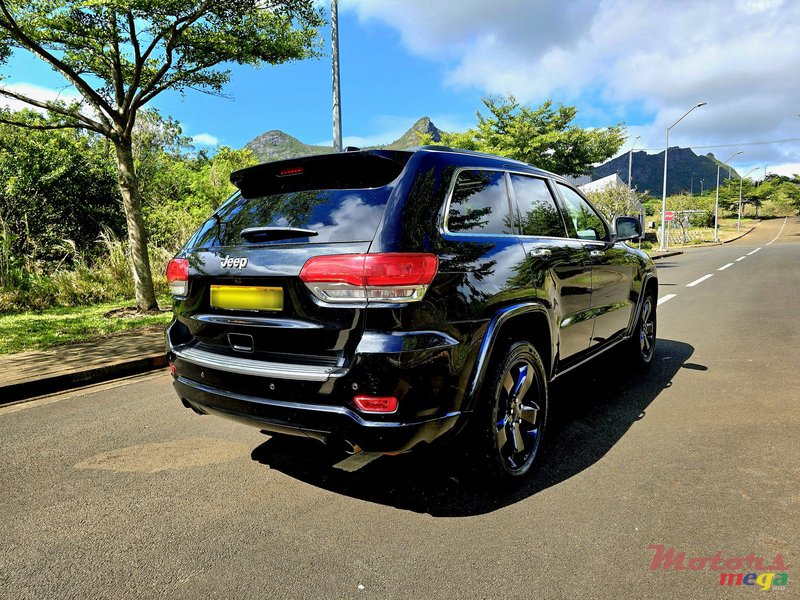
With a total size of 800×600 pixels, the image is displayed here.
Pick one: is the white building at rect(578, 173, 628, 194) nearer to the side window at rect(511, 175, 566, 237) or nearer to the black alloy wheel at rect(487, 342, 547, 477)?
the side window at rect(511, 175, 566, 237)

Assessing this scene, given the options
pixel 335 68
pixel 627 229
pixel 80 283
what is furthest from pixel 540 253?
pixel 80 283

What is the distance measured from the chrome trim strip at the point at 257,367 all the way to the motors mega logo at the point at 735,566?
5.16 ft

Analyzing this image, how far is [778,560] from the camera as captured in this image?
218 centimetres

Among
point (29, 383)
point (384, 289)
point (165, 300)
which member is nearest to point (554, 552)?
point (384, 289)

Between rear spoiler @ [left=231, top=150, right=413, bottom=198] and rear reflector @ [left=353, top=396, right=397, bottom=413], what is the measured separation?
1007 mm

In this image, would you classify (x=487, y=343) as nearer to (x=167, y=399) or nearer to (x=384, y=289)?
(x=384, y=289)

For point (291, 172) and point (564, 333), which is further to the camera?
point (564, 333)

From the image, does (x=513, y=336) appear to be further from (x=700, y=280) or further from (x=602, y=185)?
(x=602, y=185)

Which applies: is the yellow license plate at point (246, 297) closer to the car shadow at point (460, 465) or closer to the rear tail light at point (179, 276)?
the rear tail light at point (179, 276)

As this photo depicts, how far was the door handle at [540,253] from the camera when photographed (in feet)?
9.98

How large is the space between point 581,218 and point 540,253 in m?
1.15

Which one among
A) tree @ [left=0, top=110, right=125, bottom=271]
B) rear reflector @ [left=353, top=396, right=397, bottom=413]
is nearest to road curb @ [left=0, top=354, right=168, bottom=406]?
rear reflector @ [left=353, top=396, right=397, bottom=413]

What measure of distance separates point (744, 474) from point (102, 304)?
10316 mm

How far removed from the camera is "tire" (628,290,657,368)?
200 inches
